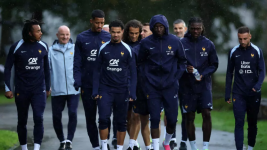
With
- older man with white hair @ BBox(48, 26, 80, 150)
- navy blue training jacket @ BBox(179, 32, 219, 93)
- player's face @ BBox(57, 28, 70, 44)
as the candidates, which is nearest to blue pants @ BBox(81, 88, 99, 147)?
older man with white hair @ BBox(48, 26, 80, 150)

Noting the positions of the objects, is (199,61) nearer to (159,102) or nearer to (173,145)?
(159,102)

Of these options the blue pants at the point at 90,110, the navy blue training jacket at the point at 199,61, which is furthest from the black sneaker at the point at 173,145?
the blue pants at the point at 90,110

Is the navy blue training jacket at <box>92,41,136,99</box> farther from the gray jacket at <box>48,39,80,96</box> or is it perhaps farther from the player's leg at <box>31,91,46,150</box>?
the gray jacket at <box>48,39,80,96</box>

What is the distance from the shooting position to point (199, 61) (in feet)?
34.8

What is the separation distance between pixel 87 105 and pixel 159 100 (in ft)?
4.19

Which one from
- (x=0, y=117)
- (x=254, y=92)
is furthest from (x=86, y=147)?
(x=0, y=117)

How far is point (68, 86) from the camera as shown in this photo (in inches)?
462

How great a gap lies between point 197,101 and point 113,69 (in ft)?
5.95

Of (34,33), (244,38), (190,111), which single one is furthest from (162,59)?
(34,33)

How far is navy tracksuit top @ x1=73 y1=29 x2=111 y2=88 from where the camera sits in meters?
10.3

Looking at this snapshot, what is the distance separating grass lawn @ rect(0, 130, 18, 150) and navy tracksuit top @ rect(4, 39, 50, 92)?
176 cm

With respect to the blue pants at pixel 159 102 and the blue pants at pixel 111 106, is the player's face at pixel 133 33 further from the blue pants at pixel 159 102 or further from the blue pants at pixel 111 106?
the blue pants at pixel 111 106

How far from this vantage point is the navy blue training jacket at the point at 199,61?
10570 mm

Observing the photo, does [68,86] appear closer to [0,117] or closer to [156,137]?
[156,137]
